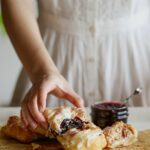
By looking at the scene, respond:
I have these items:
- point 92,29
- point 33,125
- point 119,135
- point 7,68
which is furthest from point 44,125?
Answer: point 7,68

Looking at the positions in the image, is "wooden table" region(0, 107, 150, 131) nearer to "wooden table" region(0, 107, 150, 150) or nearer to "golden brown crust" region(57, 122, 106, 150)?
"wooden table" region(0, 107, 150, 150)

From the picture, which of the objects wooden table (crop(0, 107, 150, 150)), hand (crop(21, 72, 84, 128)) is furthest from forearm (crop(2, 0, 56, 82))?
wooden table (crop(0, 107, 150, 150))

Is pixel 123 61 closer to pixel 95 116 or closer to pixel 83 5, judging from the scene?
pixel 83 5

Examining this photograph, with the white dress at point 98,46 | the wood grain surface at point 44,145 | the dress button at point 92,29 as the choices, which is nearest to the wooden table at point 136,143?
the wood grain surface at point 44,145

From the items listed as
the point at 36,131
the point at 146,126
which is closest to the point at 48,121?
the point at 36,131

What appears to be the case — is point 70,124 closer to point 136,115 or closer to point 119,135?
point 119,135
